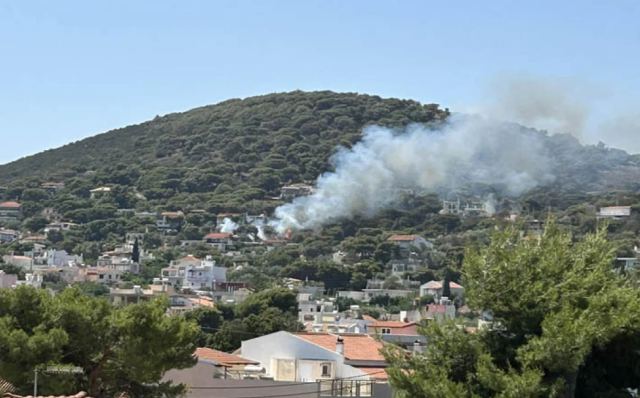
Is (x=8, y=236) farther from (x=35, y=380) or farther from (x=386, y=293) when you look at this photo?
(x=35, y=380)

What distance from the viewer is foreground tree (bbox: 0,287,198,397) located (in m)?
34.9

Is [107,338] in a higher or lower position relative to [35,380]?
higher

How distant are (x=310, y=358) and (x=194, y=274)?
95405mm

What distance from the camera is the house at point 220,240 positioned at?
179875mm

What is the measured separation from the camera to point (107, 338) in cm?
3569

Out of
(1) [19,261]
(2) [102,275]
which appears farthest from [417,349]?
(1) [19,261]

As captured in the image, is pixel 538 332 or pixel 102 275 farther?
pixel 102 275

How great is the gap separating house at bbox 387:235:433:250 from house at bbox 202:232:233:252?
22840mm

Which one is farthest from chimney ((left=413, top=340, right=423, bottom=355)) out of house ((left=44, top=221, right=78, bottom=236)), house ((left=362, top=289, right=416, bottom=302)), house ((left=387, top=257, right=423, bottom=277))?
house ((left=44, top=221, right=78, bottom=236))

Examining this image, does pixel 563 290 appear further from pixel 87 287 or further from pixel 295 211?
pixel 295 211

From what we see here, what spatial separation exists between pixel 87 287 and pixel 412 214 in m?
70.3

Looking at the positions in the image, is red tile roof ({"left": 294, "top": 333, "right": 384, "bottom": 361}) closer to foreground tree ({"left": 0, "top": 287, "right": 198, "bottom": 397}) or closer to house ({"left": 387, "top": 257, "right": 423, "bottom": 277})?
foreground tree ({"left": 0, "top": 287, "right": 198, "bottom": 397})

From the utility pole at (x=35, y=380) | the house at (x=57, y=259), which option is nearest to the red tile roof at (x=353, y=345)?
the utility pole at (x=35, y=380)

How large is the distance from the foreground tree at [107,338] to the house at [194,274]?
344 feet
